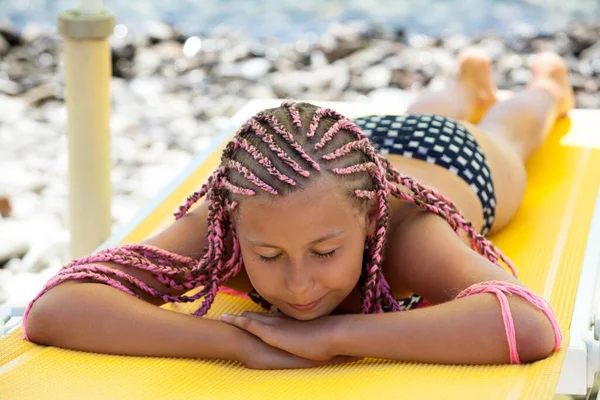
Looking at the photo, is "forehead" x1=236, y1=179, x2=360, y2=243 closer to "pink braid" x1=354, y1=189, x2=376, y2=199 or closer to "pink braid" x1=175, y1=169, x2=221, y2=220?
"pink braid" x1=354, y1=189, x2=376, y2=199

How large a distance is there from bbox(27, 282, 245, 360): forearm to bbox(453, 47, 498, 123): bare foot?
187cm

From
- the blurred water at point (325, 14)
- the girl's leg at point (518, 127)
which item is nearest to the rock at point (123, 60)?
the blurred water at point (325, 14)

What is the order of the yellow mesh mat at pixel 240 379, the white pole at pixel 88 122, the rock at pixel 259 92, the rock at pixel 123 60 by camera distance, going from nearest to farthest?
the yellow mesh mat at pixel 240 379 → the white pole at pixel 88 122 → the rock at pixel 259 92 → the rock at pixel 123 60

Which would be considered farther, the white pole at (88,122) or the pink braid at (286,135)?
the white pole at (88,122)

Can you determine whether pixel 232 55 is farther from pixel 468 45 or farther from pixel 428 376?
pixel 428 376

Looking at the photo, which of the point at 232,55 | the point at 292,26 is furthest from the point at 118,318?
the point at 292,26

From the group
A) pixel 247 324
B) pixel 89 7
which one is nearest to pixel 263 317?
pixel 247 324

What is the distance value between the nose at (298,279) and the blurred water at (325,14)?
6.18 meters

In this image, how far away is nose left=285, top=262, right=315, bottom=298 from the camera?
180 centimetres

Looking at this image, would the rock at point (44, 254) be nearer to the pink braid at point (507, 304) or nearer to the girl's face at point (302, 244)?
the girl's face at point (302, 244)

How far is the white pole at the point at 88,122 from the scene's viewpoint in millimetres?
3018

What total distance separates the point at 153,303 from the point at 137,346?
0.22m

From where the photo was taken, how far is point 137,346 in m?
1.97

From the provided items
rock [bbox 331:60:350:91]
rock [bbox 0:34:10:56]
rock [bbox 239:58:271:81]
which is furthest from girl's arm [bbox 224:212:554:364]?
rock [bbox 0:34:10:56]
